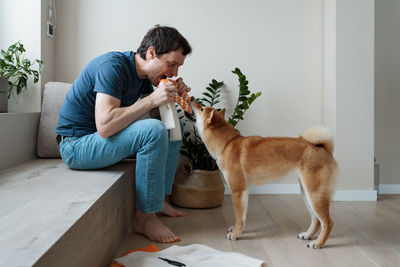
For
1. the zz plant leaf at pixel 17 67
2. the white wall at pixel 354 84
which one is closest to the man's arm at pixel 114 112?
the zz plant leaf at pixel 17 67

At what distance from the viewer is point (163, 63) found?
1810 millimetres

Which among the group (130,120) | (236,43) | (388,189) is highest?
(236,43)

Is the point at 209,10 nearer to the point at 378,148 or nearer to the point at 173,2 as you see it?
the point at 173,2

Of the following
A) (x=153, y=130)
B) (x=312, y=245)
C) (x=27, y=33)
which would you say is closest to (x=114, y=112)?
(x=153, y=130)

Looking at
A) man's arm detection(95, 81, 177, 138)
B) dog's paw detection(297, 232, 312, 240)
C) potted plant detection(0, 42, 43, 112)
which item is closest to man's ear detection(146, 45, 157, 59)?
man's arm detection(95, 81, 177, 138)

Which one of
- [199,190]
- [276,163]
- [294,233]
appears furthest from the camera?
[199,190]

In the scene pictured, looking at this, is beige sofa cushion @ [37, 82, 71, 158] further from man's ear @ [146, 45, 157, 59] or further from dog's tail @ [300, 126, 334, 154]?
dog's tail @ [300, 126, 334, 154]

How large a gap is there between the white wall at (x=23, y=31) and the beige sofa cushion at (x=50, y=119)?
0.17m

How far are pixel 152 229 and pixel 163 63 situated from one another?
865 mm

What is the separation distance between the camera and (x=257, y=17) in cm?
284

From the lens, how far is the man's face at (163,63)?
1.79 m

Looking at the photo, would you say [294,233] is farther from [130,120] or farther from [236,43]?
[236,43]

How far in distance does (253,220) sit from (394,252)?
2.63 feet

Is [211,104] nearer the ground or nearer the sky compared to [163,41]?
nearer the ground
